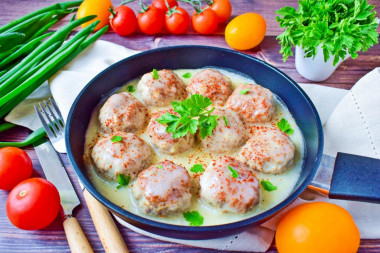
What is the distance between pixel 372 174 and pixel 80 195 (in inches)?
62.6

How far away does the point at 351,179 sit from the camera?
1.75m

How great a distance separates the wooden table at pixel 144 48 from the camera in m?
1.96

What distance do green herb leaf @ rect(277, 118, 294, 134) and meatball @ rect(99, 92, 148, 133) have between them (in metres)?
0.86

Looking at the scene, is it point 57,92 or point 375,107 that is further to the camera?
point 57,92

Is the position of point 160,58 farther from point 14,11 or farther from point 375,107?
point 14,11

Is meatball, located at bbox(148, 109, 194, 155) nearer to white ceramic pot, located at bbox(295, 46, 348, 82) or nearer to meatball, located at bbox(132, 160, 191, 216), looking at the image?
meatball, located at bbox(132, 160, 191, 216)

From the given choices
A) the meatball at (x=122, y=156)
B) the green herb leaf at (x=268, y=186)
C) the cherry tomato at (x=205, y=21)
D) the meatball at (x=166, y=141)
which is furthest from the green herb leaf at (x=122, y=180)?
the cherry tomato at (x=205, y=21)

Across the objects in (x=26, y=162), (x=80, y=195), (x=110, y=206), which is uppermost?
(x=110, y=206)

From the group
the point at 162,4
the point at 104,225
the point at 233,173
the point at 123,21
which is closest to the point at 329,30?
the point at 233,173

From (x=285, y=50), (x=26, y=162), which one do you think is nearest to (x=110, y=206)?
(x=26, y=162)

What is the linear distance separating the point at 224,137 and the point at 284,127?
1.46 ft

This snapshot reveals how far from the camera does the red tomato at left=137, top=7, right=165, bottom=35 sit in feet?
10.5

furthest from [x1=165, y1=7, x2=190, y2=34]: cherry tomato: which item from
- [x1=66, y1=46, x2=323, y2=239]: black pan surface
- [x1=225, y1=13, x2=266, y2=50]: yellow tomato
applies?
[x1=66, y1=46, x2=323, y2=239]: black pan surface

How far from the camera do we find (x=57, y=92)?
263cm
